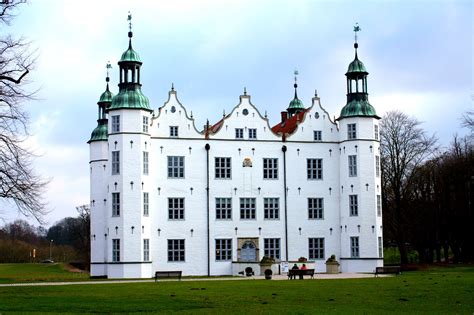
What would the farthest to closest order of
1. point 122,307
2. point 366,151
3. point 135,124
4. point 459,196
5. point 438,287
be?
point 459,196, point 366,151, point 135,124, point 438,287, point 122,307

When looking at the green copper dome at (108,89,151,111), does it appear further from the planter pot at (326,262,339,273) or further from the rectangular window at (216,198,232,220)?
the planter pot at (326,262,339,273)

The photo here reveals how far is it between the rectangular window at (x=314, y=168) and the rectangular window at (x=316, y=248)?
4.64 metres

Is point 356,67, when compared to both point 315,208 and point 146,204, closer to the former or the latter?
point 315,208

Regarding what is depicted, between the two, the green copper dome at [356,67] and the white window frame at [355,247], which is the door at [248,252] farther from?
the green copper dome at [356,67]

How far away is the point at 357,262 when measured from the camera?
5722 cm

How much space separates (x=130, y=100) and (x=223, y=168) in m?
8.37

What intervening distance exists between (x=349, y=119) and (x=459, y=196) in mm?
15413

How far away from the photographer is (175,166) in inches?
2208

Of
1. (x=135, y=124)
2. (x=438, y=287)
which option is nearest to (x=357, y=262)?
(x=135, y=124)

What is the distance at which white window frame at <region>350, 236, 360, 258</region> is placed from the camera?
57.4 meters

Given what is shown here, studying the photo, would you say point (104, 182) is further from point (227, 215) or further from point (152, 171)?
point (227, 215)

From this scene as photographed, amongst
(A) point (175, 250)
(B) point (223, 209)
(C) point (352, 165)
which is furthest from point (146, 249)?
(C) point (352, 165)

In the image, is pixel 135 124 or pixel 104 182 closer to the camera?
pixel 135 124

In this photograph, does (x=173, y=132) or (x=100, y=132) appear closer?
(x=173, y=132)
